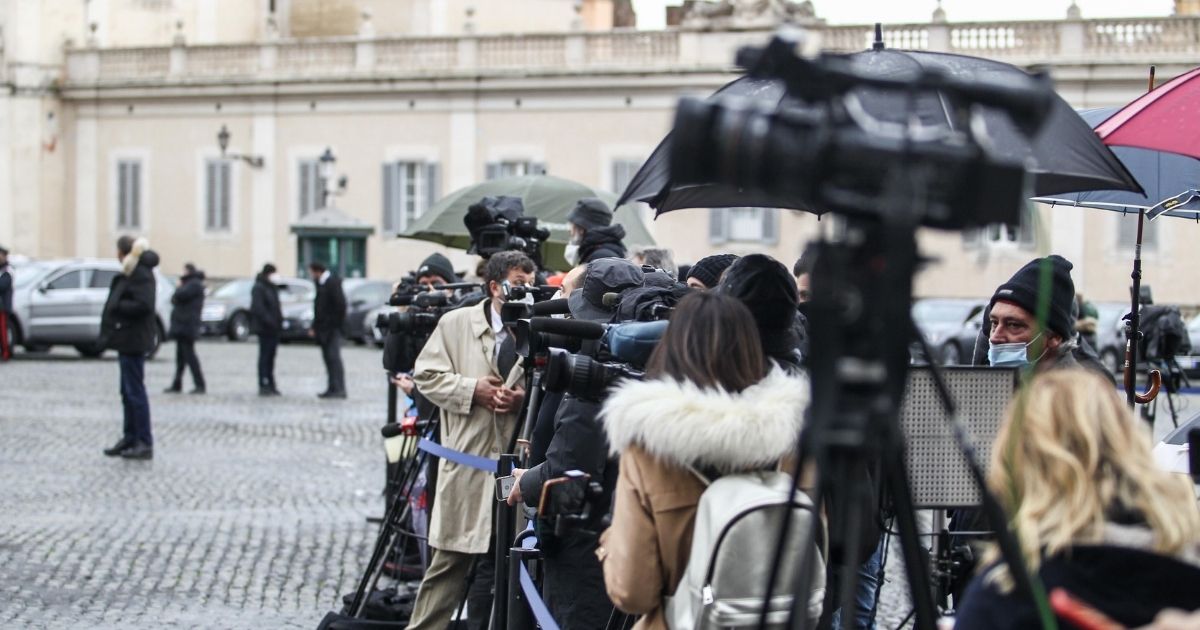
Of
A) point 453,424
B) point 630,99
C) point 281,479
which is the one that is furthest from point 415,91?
point 453,424

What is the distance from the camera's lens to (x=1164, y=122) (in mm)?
5855

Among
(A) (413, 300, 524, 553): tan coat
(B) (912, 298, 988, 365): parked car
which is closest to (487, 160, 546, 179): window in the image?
(B) (912, 298, 988, 365): parked car

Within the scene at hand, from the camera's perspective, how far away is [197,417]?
1853cm

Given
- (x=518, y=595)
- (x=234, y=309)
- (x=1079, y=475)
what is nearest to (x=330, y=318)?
(x=518, y=595)

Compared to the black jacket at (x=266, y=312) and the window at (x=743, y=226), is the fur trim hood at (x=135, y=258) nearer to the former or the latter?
the black jacket at (x=266, y=312)

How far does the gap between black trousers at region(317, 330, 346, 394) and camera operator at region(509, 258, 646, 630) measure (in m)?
15.9

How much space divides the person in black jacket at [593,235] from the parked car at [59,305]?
20.6 meters

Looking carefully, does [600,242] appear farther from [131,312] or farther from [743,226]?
[743,226]

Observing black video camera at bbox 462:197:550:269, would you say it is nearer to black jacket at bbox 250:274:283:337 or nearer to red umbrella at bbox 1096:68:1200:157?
red umbrella at bbox 1096:68:1200:157

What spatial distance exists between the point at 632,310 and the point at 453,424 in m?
2.05

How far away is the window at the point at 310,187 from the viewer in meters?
44.2

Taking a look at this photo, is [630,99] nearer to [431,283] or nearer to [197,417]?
[197,417]

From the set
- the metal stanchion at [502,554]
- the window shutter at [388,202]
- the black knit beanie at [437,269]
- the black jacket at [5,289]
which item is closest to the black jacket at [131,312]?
the black knit beanie at [437,269]

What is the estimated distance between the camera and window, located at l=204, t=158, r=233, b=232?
45125 mm
